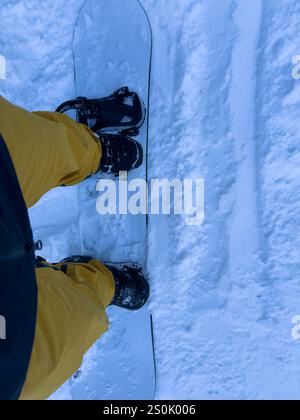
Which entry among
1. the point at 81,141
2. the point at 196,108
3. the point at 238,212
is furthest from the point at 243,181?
the point at 81,141

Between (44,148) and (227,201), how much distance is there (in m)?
0.80

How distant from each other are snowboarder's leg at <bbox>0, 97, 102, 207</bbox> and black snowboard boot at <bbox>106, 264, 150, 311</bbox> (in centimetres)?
46

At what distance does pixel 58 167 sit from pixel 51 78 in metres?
0.83

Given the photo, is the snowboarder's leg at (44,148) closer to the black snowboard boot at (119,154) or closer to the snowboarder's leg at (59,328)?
the black snowboard boot at (119,154)

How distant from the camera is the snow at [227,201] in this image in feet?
4.96

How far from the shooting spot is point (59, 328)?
1044mm

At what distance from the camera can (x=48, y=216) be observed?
1.84 meters

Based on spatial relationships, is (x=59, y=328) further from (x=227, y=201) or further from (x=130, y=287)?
(x=227, y=201)

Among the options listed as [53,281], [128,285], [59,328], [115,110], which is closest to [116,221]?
[128,285]

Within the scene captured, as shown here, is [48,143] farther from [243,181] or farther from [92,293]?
[243,181]

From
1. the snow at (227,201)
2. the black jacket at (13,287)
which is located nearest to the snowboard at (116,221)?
the snow at (227,201)

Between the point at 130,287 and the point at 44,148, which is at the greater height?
the point at 44,148

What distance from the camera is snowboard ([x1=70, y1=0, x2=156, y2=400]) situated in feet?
5.55

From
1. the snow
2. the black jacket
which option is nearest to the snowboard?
the snow
